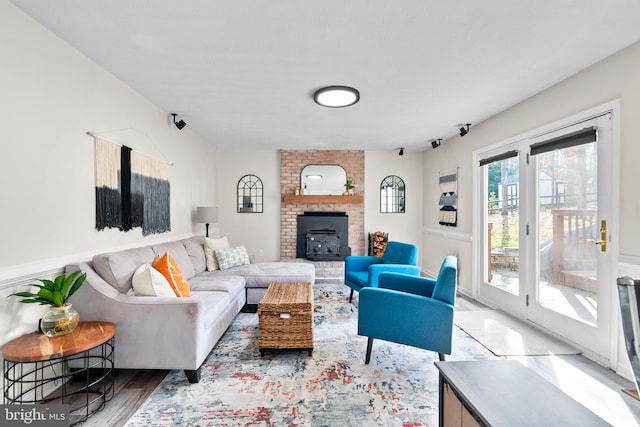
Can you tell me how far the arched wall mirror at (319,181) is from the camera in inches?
228

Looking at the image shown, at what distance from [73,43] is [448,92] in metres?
3.19

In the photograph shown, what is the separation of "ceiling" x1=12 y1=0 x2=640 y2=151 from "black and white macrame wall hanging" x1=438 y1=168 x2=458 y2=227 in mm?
1437

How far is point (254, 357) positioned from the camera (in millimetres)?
2516

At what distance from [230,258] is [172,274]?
143 centimetres

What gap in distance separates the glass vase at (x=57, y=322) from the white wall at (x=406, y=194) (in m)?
4.82

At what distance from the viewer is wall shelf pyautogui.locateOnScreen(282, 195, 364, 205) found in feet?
18.6

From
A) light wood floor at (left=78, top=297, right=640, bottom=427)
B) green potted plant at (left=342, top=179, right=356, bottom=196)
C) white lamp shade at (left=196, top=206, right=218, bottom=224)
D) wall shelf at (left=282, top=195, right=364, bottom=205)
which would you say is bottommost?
light wood floor at (left=78, top=297, right=640, bottom=427)

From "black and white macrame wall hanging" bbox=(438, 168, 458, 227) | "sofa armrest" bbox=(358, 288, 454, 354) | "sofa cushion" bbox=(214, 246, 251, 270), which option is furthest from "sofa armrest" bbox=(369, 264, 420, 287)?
"sofa cushion" bbox=(214, 246, 251, 270)

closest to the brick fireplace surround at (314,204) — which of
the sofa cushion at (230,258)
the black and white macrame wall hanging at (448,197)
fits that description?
the black and white macrame wall hanging at (448,197)

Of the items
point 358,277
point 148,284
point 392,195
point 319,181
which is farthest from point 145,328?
point 392,195

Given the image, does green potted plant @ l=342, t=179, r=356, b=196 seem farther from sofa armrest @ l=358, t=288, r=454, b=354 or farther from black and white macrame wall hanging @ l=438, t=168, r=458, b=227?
sofa armrest @ l=358, t=288, r=454, b=354

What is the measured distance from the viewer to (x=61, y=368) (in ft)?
6.99

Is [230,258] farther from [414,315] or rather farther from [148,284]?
[414,315]

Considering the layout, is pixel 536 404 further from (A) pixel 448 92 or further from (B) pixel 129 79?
(B) pixel 129 79
